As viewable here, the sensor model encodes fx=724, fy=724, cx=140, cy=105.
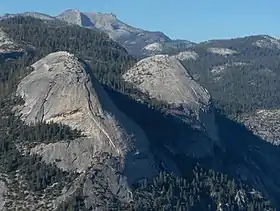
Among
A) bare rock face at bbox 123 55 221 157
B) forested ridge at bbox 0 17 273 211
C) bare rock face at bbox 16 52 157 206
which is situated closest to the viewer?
forested ridge at bbox 0 17 273 211

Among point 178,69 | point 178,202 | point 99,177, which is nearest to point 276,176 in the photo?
point 178,69

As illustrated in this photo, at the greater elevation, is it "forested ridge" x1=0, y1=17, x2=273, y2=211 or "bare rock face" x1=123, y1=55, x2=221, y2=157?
"bare rock face" x1=123, y1=55, x2=221, y2=157

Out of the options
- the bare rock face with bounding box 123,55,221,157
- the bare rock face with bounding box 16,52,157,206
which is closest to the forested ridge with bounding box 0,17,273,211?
the bare rock face with bounding box 16,52,157,206

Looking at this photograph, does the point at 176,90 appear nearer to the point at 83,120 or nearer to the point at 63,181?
the point at 83,120

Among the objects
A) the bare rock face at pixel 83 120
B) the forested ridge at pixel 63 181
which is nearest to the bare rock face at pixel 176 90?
the forested ridge at pixel 63 181

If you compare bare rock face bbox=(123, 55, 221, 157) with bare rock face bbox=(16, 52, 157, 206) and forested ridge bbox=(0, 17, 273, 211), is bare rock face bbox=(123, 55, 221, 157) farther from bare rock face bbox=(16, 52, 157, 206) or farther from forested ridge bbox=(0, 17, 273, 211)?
bare rock face bbox=(16, 52, 157, 206)

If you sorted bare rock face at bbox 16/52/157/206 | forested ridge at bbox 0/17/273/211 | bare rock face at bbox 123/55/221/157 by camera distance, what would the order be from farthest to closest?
1. bare rock face at bbox 123/55/221/157
2. bare rock face at bbox 16/52/157/206
3. forested ridge at bbox 0/17/273/211

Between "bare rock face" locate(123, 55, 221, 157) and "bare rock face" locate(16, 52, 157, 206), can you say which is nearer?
"bare rock face" locate(16, 52, 157, 206)

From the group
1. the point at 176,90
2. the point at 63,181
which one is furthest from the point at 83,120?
the point at 176,90
